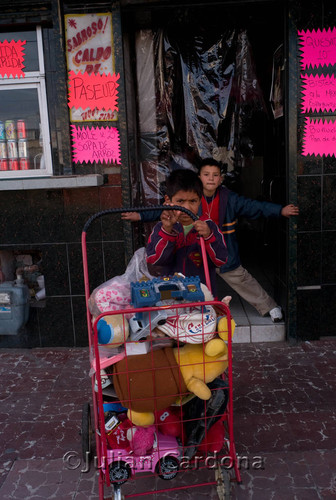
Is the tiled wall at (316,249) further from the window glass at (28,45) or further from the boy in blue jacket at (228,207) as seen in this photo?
the window glass at (28,45)

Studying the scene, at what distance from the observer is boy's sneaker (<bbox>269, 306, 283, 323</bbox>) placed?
5.04m

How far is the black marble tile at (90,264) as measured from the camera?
4.91 meters

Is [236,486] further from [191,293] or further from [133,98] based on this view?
[133,98]

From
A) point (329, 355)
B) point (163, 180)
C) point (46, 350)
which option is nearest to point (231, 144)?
point (163, 180)

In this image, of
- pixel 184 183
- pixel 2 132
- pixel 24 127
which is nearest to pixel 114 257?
pixel 24 127

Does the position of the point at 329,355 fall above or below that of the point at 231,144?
below

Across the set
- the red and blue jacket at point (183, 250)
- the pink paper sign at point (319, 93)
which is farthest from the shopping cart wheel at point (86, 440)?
the pink paper sign at point (319, 93)

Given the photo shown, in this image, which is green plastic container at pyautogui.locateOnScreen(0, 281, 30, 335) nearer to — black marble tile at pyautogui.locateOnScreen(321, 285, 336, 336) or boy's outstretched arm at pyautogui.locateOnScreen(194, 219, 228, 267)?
boy's outstretched arm at pyautogui.locateOnScreen(194, 219, 228, 267)

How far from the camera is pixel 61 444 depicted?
3.38 metres

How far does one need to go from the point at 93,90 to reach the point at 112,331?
3.10 m

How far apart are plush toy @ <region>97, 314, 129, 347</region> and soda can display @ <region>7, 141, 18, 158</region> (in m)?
3.20

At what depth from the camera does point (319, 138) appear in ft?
15.3

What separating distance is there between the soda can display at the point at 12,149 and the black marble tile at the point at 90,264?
3.74ft

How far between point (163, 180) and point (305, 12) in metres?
2.25
